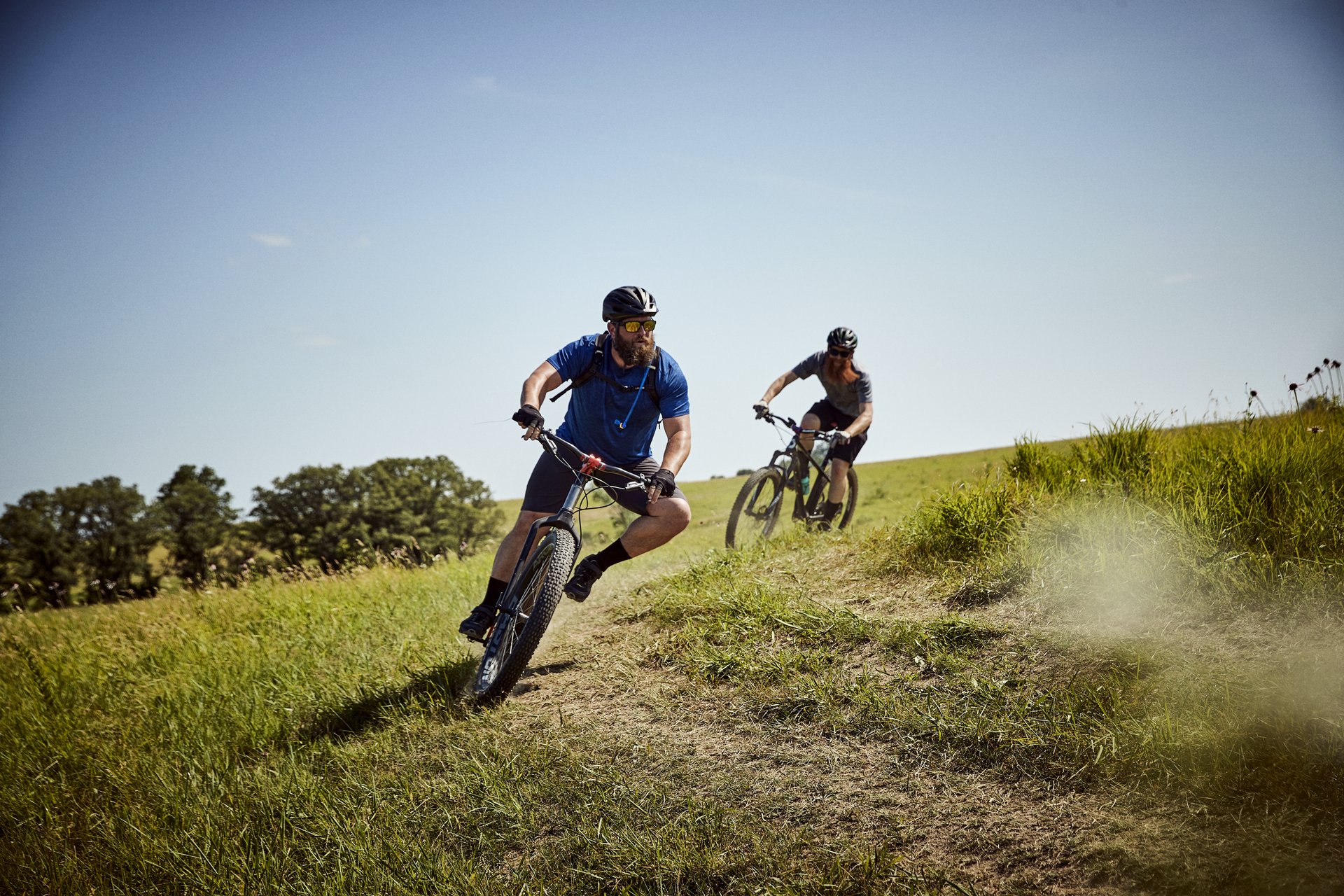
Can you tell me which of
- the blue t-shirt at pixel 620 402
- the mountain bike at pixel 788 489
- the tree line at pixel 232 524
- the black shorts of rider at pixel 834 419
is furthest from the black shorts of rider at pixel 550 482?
the tree line at pixel 232 524

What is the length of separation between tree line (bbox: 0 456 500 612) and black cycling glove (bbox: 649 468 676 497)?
31.8 metres

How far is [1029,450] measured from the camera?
7148mm

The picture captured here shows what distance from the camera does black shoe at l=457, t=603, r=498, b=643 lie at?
5.21 m

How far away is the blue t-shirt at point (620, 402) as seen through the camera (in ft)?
18.0

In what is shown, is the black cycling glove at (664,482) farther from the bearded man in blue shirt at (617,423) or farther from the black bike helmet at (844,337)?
the black bike helmet at (844,337)

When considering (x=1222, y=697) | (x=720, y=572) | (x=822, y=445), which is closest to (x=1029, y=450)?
(x=822, y=445)

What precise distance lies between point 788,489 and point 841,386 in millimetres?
1421

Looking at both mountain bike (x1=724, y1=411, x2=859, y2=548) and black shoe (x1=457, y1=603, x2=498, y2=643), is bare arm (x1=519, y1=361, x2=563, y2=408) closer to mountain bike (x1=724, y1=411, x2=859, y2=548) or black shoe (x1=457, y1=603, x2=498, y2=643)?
black shoe (x1=457, y1=603, x2=498, y2=643)

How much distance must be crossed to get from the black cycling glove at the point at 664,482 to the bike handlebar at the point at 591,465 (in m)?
0.09

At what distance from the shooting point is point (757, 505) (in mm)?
8812

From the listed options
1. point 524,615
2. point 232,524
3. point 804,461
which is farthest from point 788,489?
point 232,524

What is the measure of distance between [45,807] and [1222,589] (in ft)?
26.0

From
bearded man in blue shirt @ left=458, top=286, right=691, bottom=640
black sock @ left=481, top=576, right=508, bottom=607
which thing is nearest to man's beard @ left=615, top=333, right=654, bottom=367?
bearded man in blue shirt @ left=458, top=286, right=691, bottom=640

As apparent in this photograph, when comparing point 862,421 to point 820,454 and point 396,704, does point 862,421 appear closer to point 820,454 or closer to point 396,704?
point 820,454
